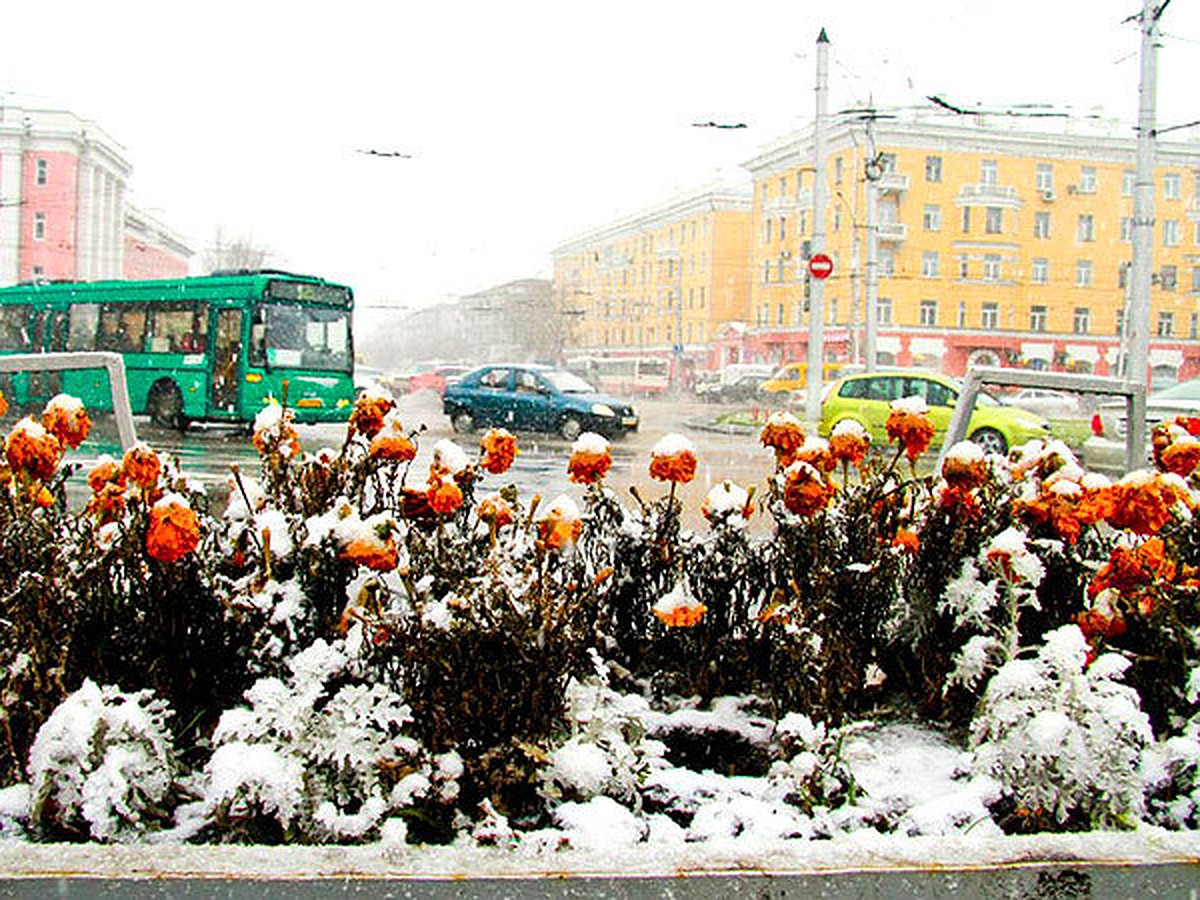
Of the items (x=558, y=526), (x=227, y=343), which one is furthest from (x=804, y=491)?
(x=227, y=343)

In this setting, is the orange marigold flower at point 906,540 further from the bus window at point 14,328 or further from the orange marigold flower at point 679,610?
the bus window at point 14,328

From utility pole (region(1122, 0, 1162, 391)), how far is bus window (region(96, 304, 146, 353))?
17837 millimetres

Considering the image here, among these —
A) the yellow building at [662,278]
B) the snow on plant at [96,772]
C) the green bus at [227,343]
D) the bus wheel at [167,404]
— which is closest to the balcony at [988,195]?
the yellow building at [662,278]

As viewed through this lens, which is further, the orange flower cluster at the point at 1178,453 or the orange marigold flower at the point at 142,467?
the orange flower cluster at the point at 1178,453

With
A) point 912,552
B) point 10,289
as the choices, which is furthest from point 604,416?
point 912,552

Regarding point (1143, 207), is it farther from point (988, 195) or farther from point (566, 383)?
point (988, 195)

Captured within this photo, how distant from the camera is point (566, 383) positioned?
78.3ft

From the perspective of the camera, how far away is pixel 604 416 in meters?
23.0

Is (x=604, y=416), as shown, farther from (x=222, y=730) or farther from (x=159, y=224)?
(x=159, y=224)

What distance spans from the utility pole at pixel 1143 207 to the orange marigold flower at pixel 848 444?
15.2 meters

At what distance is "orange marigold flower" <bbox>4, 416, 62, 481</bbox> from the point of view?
128 inches

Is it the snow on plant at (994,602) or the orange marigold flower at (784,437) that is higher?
the orange marigold flower at (784,437)

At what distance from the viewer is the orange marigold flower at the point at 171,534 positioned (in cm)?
298

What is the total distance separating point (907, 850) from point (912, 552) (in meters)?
1.30
